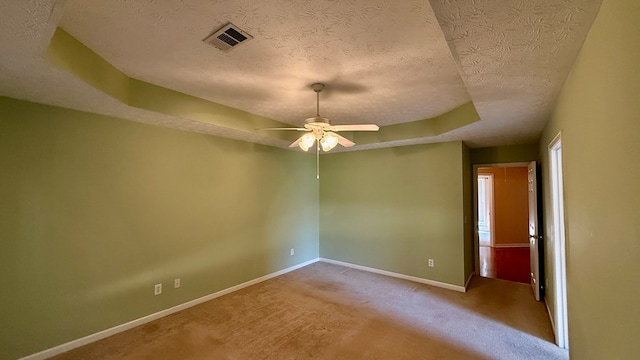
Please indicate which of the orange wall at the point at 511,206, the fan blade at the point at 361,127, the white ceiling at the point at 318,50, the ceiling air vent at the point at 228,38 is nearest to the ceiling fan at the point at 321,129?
the fan blade at the point at 361,127

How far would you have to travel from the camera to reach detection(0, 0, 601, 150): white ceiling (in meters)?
1.31

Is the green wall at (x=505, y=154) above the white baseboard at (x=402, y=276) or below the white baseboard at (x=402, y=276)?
above

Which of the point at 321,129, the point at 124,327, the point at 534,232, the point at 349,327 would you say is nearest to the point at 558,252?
the point at 534,232

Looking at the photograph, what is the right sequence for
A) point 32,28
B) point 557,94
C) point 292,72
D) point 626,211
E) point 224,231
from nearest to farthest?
1. point 626,211
2. point 32,28
3. point 557,94
4. point 292,72
5. point 224,231

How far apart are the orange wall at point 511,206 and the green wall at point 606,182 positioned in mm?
6053

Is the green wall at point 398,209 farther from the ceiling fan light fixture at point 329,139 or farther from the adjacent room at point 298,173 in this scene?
the ceiling fan light fixture at point 329,139

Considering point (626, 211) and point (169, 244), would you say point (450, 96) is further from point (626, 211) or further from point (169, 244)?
point (169, 244)

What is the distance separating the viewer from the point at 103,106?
257cm

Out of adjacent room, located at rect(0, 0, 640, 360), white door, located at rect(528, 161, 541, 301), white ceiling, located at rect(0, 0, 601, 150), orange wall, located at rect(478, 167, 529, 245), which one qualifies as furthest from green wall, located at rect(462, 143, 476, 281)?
orange wall, located at rect(478, 167, 529, 245)

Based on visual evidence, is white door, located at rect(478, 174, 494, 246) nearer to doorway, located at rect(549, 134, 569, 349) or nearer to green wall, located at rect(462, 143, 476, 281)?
green wall, located at rect(462, 143, 476, 281)

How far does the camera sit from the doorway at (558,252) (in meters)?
2.58

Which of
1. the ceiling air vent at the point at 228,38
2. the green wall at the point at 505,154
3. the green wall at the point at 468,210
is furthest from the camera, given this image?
the green wall at the point at 505,154

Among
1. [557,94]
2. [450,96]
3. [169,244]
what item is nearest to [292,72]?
[450,96]

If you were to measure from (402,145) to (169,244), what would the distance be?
3820 mm
